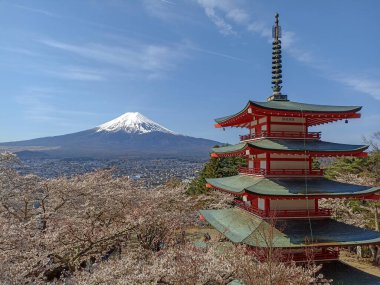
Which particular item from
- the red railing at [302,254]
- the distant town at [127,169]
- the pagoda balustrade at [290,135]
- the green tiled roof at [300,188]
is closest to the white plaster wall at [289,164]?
the green tiled roof at [300,188]

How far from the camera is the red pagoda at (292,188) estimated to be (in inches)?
523

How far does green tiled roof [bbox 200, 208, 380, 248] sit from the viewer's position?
12773 millimetres

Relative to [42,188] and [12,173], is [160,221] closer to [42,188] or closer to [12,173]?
[42,188]

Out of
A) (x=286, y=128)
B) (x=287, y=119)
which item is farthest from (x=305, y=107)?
(x=286, y=128)

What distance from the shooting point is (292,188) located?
1400cm

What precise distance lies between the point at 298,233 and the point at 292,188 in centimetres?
188

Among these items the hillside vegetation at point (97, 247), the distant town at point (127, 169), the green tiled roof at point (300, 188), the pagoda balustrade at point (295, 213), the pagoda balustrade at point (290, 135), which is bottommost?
the distant town at point (127, 169)

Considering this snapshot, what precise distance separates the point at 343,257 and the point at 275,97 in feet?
46.1

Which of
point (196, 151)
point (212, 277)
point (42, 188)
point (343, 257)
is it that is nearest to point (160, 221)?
point (42, 188)

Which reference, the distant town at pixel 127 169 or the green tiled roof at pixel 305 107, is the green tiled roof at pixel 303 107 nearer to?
the green tiled roof at pixel 305 107

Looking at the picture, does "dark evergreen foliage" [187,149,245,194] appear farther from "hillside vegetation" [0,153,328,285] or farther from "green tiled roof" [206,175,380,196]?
"green tiled roof" [206,175,380,196]

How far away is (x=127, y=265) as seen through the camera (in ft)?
32.1

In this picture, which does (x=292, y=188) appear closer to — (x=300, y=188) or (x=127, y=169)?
(x=300, y=188)

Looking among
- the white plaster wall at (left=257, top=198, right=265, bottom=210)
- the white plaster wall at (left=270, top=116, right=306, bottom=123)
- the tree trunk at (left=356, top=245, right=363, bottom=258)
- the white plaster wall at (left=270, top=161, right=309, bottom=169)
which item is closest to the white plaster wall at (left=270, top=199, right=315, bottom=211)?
the white plaster wall at (left=257, top=198, right=265, bottom=210)
